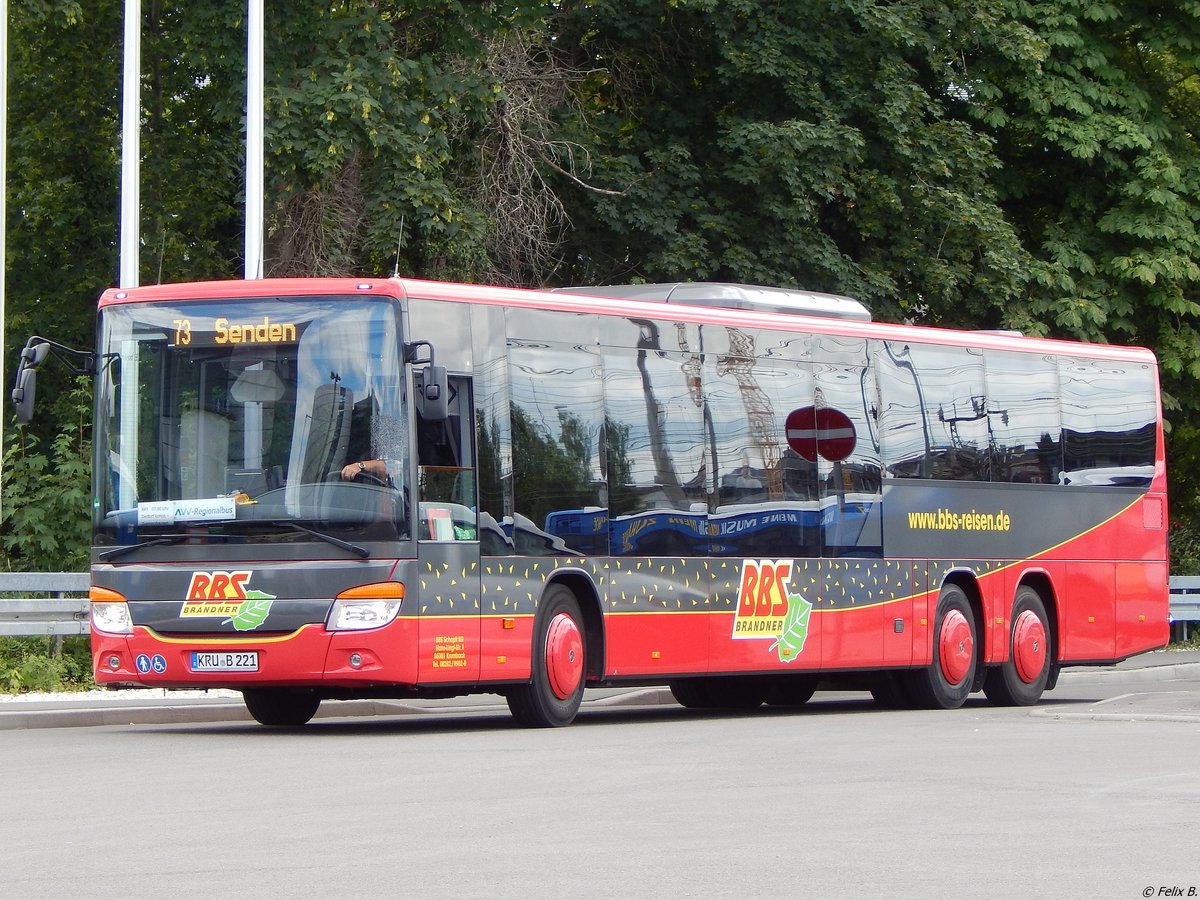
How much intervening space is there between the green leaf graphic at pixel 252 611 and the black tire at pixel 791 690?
21.1 ft

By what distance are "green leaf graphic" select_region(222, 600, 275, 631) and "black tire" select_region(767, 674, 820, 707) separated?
21.1 feet

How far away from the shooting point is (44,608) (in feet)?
65.6

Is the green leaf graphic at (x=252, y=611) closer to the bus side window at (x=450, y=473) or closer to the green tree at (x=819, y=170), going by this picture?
the bus side window at (x=450, y=473)

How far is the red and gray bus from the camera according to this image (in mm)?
15164

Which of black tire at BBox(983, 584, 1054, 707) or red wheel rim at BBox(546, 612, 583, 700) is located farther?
black tire at BBox(983, 584, 1054, 707)

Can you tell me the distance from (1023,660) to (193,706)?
324 inches

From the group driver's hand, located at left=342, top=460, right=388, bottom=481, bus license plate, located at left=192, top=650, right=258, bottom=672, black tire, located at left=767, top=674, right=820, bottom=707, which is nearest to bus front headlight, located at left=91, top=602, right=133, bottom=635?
bus license plate, located at left=192, top=650, right=258, bottom=672

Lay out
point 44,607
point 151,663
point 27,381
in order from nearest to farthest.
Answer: point 27,381 < point 151,663 < point 44,607

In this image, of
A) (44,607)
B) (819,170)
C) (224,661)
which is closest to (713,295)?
(224,661)

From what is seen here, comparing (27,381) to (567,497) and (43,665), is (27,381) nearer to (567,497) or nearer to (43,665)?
(567,497)

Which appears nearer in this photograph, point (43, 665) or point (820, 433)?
point (820, 433)

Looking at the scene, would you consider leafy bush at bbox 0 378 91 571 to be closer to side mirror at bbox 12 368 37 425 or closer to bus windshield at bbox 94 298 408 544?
bus windshield at bbox 94 298 408 544

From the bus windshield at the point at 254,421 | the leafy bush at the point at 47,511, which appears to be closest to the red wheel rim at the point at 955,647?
the bus windshield at the point at 254,421

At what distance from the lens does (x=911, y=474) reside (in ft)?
66.8
